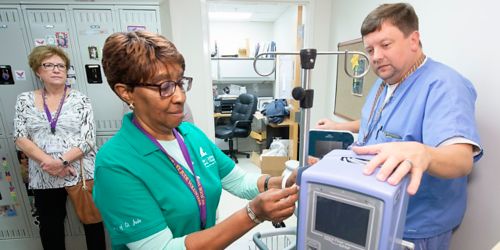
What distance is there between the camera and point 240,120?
4.24 meters

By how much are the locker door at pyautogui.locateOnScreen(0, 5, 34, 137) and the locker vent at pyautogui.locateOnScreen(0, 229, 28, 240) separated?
881 millimetres

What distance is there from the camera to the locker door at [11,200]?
2.05m

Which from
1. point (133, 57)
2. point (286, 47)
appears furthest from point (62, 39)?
point (286, 47)

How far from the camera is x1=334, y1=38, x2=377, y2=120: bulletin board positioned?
72.4 inches

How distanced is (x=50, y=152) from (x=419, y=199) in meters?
2.13

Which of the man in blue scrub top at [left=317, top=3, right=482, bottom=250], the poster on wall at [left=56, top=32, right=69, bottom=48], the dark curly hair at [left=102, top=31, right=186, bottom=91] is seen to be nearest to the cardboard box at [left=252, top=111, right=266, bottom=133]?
the poster on wall at [left=56, top=32, right=69, bottom=48]

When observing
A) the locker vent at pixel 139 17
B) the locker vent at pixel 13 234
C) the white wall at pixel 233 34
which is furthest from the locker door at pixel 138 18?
the white wall at pixel 233 34

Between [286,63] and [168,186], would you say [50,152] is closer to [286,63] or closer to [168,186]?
[168,186]

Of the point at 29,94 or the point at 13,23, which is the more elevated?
the point at 13,23

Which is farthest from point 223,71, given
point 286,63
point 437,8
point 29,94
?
point 437,8

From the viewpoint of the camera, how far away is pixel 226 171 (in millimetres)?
1097

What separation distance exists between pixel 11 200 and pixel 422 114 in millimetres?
2988

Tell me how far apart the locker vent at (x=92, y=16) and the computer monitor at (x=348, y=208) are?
2042mm

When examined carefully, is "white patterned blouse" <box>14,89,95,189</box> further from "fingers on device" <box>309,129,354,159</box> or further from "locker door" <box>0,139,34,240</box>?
"fingers on device" <box>309,129,354,159</box>
